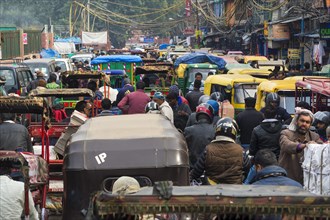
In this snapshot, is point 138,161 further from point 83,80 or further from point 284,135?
point 83,80

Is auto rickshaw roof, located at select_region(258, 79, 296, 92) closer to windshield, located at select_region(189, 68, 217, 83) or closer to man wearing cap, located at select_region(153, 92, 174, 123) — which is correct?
man wearing cap, located at select_region(153, 92, 174, 123)

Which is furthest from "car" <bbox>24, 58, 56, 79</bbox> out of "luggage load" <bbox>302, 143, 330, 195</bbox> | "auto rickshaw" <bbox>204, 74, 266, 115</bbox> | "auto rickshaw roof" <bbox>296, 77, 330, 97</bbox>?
"luggage load" <bbox>302, 143, 330, 195</bbox>

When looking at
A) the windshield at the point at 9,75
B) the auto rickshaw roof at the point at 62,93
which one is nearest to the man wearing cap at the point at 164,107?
the auto rickshaw roof at the point at 62,93

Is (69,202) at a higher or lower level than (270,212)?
lower

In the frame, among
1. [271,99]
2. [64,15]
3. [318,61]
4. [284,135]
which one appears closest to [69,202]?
[284,135]

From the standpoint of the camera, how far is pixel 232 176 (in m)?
9.84

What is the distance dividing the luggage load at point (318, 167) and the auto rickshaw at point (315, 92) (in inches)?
154

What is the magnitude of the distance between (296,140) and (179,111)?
532cm

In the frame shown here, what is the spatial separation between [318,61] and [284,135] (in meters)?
26.7

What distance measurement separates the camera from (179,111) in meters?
15.8

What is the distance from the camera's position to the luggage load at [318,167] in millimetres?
9719

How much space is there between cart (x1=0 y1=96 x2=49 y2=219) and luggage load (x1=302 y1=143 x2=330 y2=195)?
2.89m

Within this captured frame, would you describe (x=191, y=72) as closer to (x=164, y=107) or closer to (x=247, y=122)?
(x=164, y=107)

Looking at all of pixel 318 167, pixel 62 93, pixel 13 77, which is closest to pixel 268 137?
pixel 318 167
